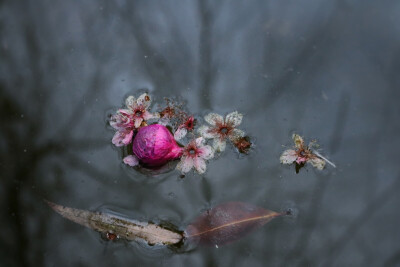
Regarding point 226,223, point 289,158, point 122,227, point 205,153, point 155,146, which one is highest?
point 289,158

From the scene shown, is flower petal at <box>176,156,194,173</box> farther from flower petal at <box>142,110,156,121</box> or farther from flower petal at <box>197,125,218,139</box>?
flower petal at <box>142,110,156,121</box>

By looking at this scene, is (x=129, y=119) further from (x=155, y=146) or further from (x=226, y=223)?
(x=226, y=223)

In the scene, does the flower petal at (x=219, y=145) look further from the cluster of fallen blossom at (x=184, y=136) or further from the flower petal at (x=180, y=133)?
the flower petal at (x=180, y=133)

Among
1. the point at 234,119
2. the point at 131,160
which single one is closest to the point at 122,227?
the point at 131,160

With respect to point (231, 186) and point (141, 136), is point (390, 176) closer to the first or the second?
point (231, 186)

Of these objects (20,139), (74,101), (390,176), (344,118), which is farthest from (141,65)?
(390,176)

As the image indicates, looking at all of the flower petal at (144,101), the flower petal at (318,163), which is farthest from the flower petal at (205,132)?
the flower petal at (318,163)

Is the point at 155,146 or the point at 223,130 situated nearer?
the point at 155,146
